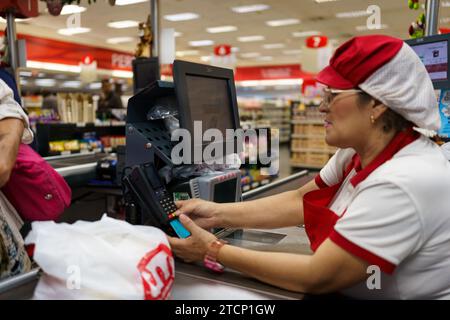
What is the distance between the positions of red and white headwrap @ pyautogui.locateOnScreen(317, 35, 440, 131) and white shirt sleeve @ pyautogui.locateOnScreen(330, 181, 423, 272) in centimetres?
22

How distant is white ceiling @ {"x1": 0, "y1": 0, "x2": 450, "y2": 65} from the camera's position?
9.28 metres

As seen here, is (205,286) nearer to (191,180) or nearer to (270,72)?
(191,180)

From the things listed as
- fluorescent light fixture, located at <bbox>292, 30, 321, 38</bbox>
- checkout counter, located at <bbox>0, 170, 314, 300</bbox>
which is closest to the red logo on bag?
checkout counter, located at <bbox>0, 170, 314, 300</bbox>

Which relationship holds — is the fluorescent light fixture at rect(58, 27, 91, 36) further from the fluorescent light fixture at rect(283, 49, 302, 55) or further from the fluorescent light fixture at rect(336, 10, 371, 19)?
the fluorescent light fixture at rect(283, 49, 302, 55)

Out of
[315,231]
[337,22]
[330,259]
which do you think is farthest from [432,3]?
[337,22]

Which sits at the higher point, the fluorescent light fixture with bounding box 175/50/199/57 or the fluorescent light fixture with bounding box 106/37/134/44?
the fluorescent light fixture with bounding box 106/37/134/44

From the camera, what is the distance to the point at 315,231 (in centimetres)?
119

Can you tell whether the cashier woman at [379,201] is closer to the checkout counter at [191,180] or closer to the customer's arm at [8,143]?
the checkout counter at [191,180]

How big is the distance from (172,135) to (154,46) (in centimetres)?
192

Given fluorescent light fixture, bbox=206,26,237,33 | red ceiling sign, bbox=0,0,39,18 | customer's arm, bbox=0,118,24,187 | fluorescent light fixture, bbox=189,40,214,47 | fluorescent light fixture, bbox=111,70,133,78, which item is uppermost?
fluorescent light fixture, bbox=206,26,237,33

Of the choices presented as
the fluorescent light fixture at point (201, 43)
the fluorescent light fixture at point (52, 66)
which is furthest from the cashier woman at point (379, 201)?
the fluorescent light fixture at point (201, 43)

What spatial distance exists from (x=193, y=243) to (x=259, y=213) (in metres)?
0.38

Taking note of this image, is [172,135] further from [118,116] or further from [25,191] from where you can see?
[118,116]

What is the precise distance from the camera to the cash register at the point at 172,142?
1.36 metres
